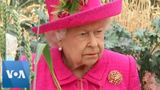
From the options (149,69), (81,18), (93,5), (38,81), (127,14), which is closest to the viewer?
(81,18)

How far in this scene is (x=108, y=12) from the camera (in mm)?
1341

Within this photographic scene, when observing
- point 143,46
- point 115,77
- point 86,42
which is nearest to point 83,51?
point 86,42

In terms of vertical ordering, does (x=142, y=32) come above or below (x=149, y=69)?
above

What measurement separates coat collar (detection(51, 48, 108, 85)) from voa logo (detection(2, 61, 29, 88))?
530mm

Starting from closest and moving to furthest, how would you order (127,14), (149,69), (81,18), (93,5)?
(81,18), (93,5), (149,69), (127,14)

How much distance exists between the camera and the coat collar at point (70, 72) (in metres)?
1.56

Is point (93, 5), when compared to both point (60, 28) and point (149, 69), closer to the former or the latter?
point (60, 28)

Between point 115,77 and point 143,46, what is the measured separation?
541 mm

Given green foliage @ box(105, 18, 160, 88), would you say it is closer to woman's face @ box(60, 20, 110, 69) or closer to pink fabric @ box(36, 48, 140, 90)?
pink fabric @ box(36, 48, 140, 90)

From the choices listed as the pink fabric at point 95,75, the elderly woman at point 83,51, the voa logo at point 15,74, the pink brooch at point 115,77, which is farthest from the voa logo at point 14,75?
the pink brooch at point 115,77

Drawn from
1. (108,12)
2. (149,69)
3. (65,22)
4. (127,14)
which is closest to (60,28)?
(65,22)

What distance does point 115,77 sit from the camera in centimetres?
159

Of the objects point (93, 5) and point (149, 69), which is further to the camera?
point (149, 69)

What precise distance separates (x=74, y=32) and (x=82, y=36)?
1.2 inches
